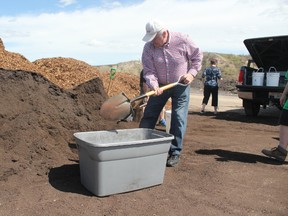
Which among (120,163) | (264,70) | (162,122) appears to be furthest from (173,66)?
Result: (264,70)

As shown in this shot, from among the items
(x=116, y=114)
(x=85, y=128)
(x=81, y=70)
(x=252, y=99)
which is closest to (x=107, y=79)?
(x=81, y=70)

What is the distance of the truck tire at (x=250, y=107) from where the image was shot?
10383mm

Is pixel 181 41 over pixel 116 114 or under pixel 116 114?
over

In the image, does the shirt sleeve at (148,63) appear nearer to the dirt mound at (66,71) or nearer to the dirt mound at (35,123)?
the dirt mound at (35,123)

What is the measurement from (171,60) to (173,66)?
8cm

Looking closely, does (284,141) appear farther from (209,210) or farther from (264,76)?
(264,76)

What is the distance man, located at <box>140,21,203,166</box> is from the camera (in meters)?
4.65

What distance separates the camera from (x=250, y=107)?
34.2 feet

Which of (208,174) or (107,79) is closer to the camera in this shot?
(208,174)

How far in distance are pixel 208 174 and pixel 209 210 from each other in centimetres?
108

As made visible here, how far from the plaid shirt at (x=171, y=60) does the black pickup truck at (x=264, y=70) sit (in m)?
4.79

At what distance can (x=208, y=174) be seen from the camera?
4762mm

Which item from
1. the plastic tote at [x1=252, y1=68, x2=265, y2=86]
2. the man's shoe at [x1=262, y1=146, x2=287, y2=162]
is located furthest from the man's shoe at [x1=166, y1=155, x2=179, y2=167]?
the plastic tote at [x1=252, y1=68, x2=265, y2=86]

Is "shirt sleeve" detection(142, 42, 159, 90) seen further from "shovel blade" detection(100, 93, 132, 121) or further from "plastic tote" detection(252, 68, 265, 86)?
"plastic tote" detection(252, 68, 265, 86)
